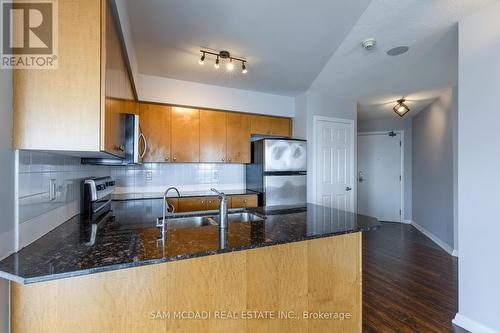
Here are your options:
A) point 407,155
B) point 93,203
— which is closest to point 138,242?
point 93,203

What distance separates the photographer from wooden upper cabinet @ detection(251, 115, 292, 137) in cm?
Answer: 369

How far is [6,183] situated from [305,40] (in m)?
2.58

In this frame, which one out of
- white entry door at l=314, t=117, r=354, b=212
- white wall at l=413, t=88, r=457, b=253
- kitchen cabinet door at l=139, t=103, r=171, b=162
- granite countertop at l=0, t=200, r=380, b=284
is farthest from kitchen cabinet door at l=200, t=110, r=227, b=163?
white wall at l=413, t=88, r=457, b=253

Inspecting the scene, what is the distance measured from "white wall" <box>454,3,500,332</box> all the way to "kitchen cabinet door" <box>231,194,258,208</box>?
85.7 inches

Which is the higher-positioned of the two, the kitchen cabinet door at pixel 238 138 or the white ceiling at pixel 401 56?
the white ceiling at pixel 401 56

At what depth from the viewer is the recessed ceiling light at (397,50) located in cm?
264

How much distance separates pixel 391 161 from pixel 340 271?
4624 mm

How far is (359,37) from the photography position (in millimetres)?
2484

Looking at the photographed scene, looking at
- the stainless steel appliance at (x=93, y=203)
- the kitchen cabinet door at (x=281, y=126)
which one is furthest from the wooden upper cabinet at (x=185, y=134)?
the stainless steel appliance at (x=93, y=203)

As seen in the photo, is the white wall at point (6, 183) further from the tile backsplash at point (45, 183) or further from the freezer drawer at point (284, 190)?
the freezer drawer at point (284, 190)

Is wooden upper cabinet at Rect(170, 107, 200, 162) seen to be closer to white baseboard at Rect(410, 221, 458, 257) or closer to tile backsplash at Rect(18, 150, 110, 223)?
tile backsplash at Rect(18, 150, 110, 223)

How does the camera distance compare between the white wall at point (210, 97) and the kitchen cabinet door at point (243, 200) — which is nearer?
the white wall at point (210, 97)

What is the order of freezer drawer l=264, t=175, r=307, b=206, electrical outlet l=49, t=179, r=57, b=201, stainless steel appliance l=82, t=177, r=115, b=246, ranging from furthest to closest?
1. freezer drawer l=264, t=175, r=307, b=206
2. stainless steel appliance l=82, t=177, r=115, b=246
3. electrical outlet l=49, t=179, r=57, b=201

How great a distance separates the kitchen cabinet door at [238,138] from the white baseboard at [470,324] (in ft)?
8.87
